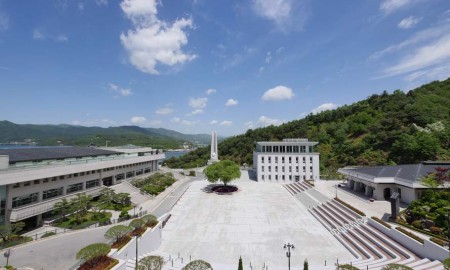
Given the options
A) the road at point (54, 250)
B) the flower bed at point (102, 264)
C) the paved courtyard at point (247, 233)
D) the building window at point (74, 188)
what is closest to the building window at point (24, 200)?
the building window at point (74, 188)

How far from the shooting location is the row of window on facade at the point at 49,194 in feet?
77.9

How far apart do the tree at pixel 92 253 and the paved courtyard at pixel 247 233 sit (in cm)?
764

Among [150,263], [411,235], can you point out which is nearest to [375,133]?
[411,235]

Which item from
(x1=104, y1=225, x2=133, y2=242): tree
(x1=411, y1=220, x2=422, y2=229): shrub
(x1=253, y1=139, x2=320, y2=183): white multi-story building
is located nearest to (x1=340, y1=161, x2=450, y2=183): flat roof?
(x1=411, y1=220, x2=422, y2=229): shrub

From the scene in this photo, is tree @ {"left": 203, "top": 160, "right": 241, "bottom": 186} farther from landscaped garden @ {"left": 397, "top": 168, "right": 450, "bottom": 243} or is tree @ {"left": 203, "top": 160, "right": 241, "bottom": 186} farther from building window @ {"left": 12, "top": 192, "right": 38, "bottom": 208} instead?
landscaped garden @ {"left": 397, "top": 168, "right": 450, "bottom": 243}

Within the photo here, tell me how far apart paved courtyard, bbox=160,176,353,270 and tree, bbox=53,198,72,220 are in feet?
37.5

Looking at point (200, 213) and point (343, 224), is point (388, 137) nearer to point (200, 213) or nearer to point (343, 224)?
point (343, 224)

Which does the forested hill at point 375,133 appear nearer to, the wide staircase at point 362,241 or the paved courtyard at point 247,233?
the wide staircase at point 362,241

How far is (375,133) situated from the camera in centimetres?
6397

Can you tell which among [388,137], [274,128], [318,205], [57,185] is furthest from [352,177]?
[274,128]

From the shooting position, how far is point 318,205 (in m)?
31.8

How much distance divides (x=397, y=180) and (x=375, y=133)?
4115 cm

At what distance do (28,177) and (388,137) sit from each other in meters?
69.5

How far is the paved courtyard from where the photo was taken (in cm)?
1939
